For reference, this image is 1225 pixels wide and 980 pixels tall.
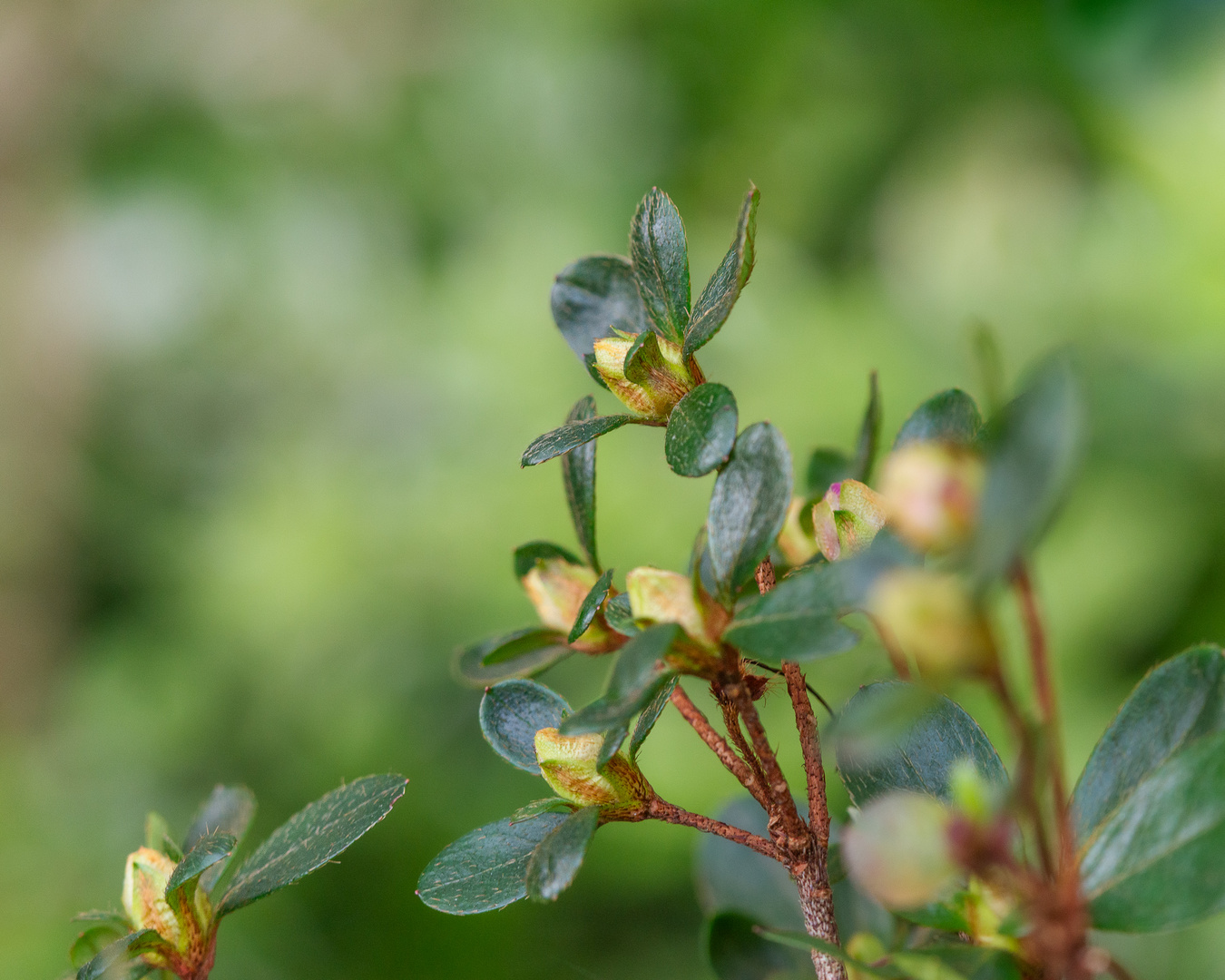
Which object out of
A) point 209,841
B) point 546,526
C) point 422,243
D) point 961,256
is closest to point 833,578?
point 209,841

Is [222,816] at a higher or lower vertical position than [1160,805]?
higher

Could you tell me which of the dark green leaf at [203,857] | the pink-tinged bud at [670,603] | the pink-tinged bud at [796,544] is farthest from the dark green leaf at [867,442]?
the dark green leaf at [203,857]

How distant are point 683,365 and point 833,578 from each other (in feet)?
0.39

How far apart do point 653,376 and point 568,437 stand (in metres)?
0.04

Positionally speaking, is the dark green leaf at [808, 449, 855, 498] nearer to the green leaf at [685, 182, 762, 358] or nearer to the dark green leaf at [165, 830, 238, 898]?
the green leaf at [685, 182, 762, 358]

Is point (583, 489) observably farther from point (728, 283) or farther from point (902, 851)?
point (902, 851)

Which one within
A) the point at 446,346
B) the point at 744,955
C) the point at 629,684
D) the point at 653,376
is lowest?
the point at 744,955

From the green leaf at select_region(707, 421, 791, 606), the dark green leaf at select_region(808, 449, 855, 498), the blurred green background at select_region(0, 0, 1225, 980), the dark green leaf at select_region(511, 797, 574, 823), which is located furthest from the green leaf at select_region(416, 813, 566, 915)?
the blurred green background at select_region(0, 0, 1225, 980)

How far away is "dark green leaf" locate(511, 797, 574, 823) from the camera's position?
13.9 inches

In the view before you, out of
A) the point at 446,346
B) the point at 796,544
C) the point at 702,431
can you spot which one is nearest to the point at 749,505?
the point at 702,431

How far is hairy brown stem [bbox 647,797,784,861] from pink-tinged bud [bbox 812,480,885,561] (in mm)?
100

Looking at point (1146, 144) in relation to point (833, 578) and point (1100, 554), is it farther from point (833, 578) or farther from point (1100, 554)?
point (833, 578)

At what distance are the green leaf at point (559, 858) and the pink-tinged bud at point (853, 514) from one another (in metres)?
0.12

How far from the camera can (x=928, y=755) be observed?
35 cm
